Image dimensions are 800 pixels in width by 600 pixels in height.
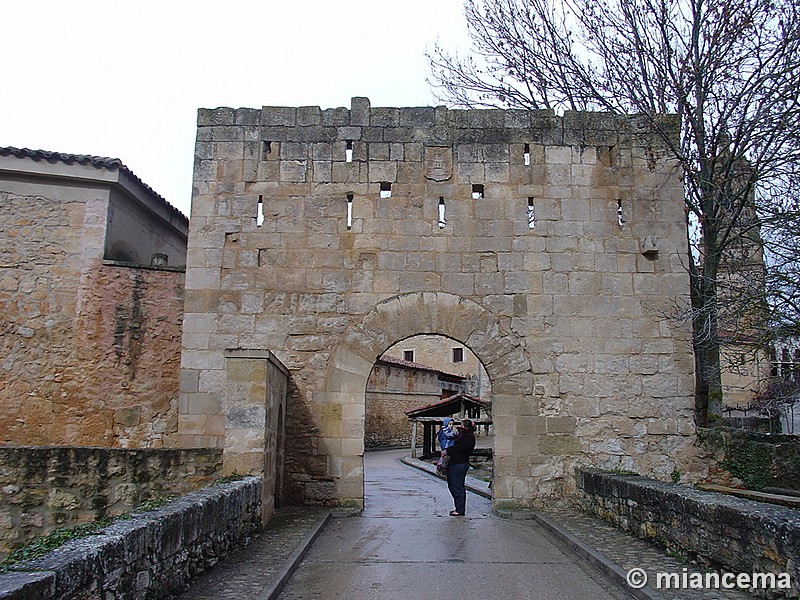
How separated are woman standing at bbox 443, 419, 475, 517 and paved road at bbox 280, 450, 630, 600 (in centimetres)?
23

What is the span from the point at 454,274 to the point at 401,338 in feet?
3.97

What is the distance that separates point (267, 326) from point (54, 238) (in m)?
3.65

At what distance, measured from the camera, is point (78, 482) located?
26.9 feet

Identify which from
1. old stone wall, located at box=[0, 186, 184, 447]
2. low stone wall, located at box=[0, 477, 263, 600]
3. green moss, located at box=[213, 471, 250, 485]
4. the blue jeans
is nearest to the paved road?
the blue jeans

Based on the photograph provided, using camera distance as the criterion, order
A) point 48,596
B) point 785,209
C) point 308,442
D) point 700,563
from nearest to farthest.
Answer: point 48,596, point 700,563, point 785,209, point 308,442

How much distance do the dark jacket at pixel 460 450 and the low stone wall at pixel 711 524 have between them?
98.3 inches

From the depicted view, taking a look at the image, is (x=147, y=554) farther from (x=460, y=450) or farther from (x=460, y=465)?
(x=460, y=450)

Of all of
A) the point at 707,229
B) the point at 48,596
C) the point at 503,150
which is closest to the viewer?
the point at 48,596

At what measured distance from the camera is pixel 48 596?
3.21 meters

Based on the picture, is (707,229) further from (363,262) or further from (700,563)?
(700,563)

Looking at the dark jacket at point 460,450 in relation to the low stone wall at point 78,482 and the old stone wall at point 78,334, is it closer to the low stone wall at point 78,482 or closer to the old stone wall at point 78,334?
the low stone wall at point 78,482

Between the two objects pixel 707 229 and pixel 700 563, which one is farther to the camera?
pixel 707 229

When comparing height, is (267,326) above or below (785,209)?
below

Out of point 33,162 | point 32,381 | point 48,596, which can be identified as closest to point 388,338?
point 32,381
